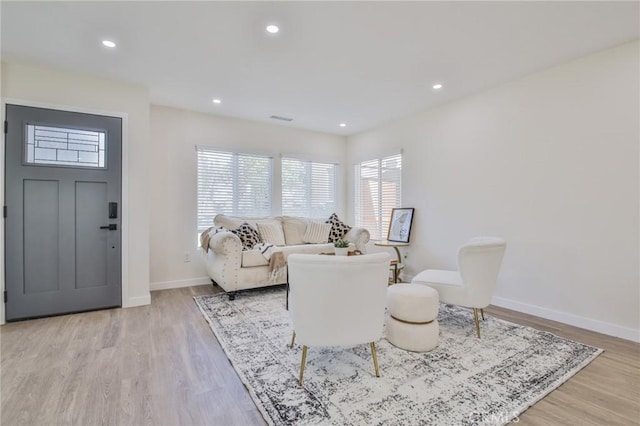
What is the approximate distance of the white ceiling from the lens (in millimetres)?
2166

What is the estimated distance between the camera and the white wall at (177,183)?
423cm

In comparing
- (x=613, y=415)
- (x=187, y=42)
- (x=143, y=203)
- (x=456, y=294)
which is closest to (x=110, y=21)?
(x=187, y=42)

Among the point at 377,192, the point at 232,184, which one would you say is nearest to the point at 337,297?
the point at 232,184

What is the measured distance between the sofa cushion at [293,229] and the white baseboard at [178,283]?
1403 mm

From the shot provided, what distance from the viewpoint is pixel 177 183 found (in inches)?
173

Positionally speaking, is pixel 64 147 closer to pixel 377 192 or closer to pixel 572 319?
pixel 377 192

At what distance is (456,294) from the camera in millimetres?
2662

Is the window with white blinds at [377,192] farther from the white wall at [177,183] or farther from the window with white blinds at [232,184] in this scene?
the white wall at [177,183]

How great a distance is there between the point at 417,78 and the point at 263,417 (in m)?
3.42

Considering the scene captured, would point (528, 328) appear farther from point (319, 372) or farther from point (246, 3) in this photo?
point (246, 3)

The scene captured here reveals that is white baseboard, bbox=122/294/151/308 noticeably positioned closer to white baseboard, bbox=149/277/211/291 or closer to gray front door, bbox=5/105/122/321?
gray front door, bbox=5/105/122/321

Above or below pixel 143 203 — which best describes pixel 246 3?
above

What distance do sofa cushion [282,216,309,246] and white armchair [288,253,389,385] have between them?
292 cm

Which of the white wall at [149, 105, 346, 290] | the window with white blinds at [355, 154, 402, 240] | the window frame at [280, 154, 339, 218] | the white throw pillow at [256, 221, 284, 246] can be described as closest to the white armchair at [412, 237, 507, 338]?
the window with white blinds at [355, 154, 402, 240]
